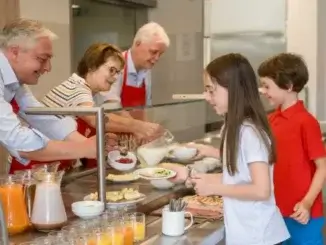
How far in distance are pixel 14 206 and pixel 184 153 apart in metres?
0.97

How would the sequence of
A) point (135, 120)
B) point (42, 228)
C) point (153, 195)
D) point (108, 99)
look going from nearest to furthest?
1. point (42, 228)
2. point (153, 195)
3. point (135, 120)
4. point (108, 99)

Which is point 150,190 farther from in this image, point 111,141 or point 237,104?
point 237,104

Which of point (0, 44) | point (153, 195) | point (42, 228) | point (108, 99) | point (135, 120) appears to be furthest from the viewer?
point (108, 99)

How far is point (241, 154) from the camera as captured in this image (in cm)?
173

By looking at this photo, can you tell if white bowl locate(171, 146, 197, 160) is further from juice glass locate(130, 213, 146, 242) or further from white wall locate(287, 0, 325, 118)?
white wall locate(287, 0, 325, 118)

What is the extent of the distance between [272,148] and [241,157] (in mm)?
92

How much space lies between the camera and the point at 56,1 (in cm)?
298

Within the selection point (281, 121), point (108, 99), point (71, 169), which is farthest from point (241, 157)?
point (108, 99)

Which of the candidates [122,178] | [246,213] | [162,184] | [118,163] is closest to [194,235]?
[246,213]

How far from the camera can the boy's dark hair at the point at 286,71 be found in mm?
2264

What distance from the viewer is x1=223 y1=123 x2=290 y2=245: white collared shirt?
1730mm

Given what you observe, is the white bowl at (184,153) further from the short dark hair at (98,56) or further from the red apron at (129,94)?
the red apron at (129,94)

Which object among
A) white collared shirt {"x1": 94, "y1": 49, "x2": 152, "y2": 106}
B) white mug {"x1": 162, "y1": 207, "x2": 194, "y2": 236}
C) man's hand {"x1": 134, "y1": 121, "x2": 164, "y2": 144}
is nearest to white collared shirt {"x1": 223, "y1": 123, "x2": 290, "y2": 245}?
white mug {"x1": 162, "y1": 207, "x2": 194, "y2": 236}

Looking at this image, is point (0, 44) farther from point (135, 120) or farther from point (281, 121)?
point (281, 121)
